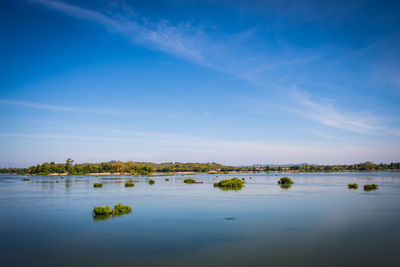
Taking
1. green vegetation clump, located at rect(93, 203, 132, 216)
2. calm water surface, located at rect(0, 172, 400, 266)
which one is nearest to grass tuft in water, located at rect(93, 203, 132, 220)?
green vegetation clump, located at rect(93, 203, 132, 216)

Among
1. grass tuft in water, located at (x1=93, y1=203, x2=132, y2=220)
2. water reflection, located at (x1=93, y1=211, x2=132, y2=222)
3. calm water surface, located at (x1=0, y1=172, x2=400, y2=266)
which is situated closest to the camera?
calm water surface, located at (x1=0, y1=172, x2=400, y2=266)

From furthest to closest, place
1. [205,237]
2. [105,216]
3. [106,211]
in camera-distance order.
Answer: [106,211] < [105,216] < [205,237]

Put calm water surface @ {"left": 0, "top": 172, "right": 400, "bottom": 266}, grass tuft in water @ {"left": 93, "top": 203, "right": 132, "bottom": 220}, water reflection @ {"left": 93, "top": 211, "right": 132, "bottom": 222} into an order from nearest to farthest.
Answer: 1. calm water surface @ {"left": 0, "top": 172, "right": 400, "bottom": 266}
2. water reflection @ {"left": 93, "top": 211, "right": 132, "bottom": 222}
3. grass tuft in water @ {"left": 93, "top": 203, "right": 132, "bottom": 220}

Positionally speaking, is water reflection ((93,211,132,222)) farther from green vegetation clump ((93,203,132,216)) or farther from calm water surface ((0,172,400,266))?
calm water surface ((0,172,400,266))

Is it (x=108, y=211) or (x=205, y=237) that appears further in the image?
(x=108, y=211)

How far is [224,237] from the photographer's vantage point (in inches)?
703

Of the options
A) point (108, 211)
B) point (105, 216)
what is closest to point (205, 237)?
point (105, 216)

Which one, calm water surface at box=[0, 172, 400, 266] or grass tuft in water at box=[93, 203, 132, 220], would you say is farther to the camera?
grass tuft in water at box=[93, 203, 132, 220]

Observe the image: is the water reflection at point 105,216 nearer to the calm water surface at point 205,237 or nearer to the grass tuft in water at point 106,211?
the grass tuft in water at point 106,211

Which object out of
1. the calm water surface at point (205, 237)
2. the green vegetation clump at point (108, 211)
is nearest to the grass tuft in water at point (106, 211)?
the green vegetation clump at point (108, 211)

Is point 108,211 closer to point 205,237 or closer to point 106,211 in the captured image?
point 106,211

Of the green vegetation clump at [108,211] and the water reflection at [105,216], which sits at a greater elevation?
the green vegetation clump at [108,211]

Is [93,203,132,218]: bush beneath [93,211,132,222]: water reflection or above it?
above

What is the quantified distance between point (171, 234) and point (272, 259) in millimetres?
7194
